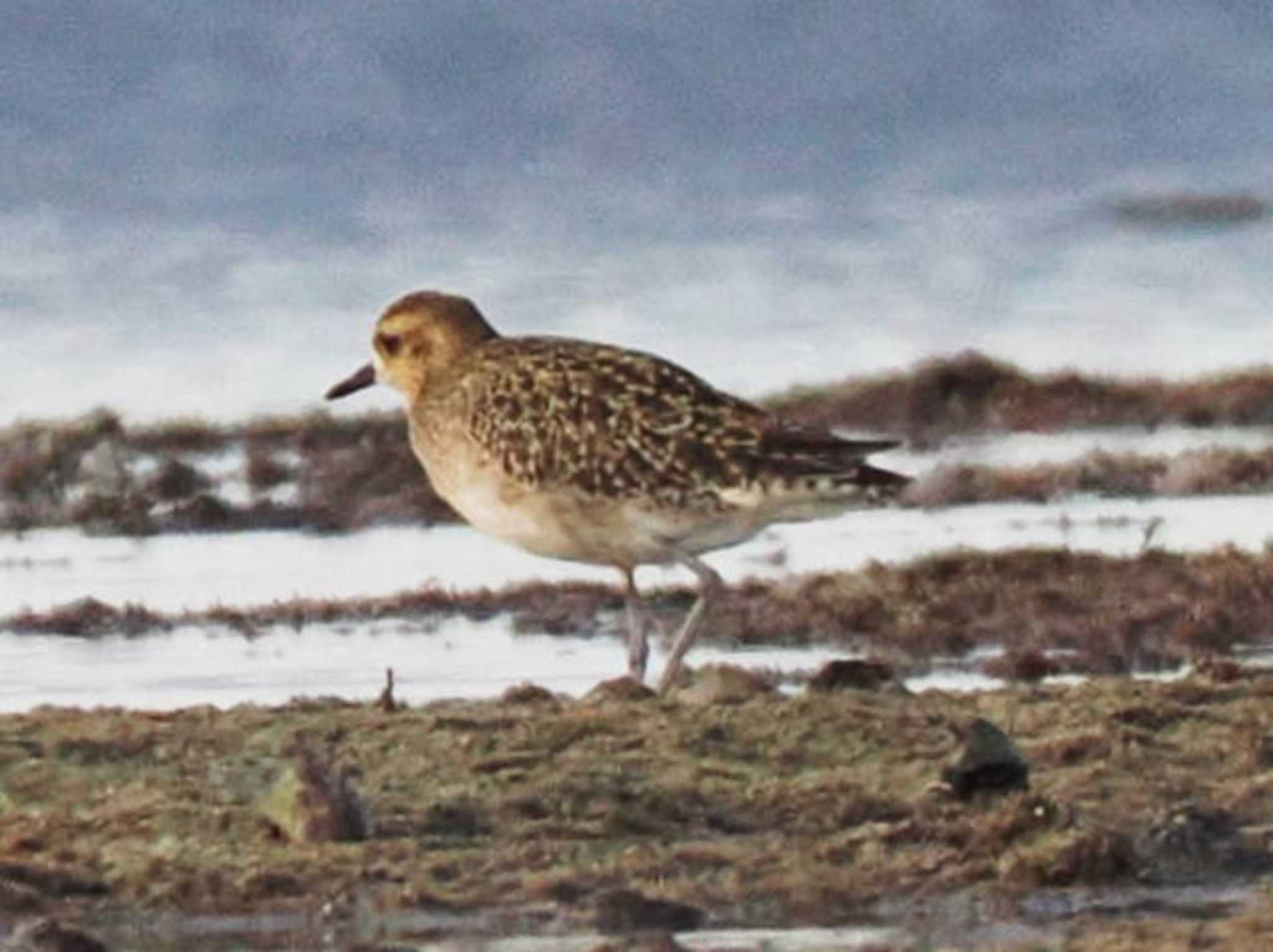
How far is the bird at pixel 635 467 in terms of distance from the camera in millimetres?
16938

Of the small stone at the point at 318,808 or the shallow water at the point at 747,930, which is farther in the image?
the small stone at the point at 318,808

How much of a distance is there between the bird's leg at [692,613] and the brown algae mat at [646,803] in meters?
0.50

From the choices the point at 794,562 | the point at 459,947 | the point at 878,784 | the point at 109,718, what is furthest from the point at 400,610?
the point at 459,947

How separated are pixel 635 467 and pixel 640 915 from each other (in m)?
3.94

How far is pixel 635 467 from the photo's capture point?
16.9 meters

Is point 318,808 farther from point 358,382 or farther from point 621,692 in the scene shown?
point 358,382

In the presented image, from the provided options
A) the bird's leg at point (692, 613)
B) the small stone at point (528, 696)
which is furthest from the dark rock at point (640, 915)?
the bird's leg at point (692, 613)

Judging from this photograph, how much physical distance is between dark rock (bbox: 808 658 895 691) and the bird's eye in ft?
8.32

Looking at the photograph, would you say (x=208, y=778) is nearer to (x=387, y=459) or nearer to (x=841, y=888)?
(x=841, y=888)

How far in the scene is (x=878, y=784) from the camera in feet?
48.5

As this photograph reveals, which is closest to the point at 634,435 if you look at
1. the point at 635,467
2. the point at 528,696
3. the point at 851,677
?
the point at 635,467

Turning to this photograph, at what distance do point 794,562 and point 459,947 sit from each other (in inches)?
434

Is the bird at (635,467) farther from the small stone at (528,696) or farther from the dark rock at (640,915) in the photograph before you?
the dark rock at (640,915)

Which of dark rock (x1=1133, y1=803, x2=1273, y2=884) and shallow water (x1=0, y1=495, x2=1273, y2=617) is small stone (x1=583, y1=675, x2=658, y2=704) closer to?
dark rock (x1=1133, y1=803, x2=1273, y2=884)
